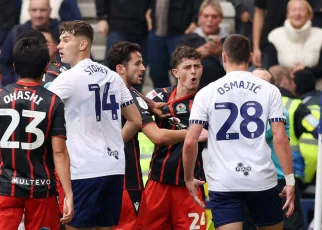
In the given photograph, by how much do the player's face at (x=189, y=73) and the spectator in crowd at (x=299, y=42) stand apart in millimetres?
3666

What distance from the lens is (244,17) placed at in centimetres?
1501

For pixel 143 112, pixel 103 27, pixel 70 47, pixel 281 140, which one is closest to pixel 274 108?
pixel 281 140

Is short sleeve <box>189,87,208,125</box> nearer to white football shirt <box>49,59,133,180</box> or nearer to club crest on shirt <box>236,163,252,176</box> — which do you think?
club crest on shirt <box>236,163,252,176</box>

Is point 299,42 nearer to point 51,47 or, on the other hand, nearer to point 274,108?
point 51,47

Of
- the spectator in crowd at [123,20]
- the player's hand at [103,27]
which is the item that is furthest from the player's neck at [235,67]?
the player's hand at [103,27]

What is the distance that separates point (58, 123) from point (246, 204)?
1872 millimetres

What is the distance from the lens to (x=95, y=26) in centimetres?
1589

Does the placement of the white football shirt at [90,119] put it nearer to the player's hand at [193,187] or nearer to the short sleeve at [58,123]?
the short sleeve at [58,123]

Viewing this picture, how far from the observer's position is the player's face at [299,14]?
13.8 meters

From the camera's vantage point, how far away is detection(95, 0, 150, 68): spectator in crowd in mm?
14336

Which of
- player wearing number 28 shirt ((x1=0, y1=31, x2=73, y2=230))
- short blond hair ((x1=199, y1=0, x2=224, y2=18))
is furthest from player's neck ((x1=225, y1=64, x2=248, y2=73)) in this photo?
short blond hair ((x1=199, y1=0, x2=224, y2=18))

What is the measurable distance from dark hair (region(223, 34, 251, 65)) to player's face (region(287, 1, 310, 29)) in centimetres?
472

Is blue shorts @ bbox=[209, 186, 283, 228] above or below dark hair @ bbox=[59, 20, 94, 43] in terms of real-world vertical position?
below

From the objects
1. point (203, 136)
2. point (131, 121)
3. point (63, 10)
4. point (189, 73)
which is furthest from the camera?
point (63, 10)
